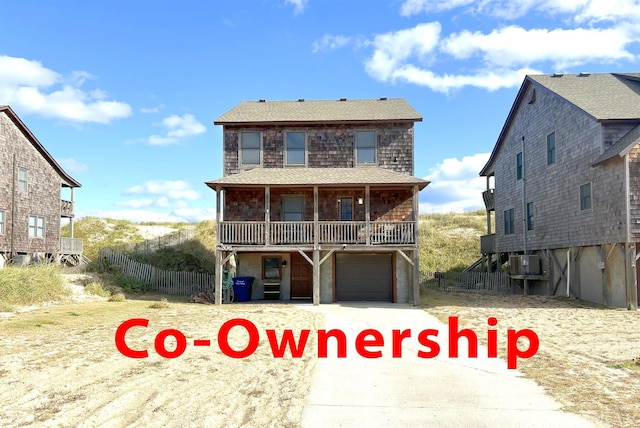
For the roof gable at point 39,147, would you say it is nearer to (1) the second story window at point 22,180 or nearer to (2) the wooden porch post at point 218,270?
(1) the second story window at point 22,180

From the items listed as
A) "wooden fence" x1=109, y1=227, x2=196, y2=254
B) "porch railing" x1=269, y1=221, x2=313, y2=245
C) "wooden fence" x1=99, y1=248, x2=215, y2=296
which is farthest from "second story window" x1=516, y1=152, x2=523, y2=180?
"wooden fence" x1=109, y1=227, x2=196, y2=254

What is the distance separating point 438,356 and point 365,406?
165 inches

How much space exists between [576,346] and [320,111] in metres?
16.5

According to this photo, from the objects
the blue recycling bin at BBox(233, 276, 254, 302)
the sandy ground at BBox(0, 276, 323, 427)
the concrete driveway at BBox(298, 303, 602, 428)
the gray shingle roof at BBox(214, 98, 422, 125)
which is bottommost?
the concrete driveway at BBox(298, 303, 602, 428)

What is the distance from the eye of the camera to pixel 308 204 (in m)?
24.3

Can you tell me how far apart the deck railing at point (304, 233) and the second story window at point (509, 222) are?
9.84 m

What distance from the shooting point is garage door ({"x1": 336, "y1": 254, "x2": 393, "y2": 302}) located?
940 inches

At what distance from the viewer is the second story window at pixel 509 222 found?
29422 mm

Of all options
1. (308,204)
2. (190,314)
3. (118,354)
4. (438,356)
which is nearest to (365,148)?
(308,204)

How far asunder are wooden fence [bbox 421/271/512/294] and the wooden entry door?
8.39 m

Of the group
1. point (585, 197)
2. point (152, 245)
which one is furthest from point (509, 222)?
point (152, 245)

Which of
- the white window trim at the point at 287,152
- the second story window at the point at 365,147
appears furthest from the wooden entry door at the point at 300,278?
the second story window at the point at 365,147

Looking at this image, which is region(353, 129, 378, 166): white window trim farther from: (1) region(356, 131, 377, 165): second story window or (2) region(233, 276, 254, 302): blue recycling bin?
(2) region(233, 276, 254, 302): blue recycling bin

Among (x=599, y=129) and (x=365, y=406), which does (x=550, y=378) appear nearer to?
(x=365, y=406)
